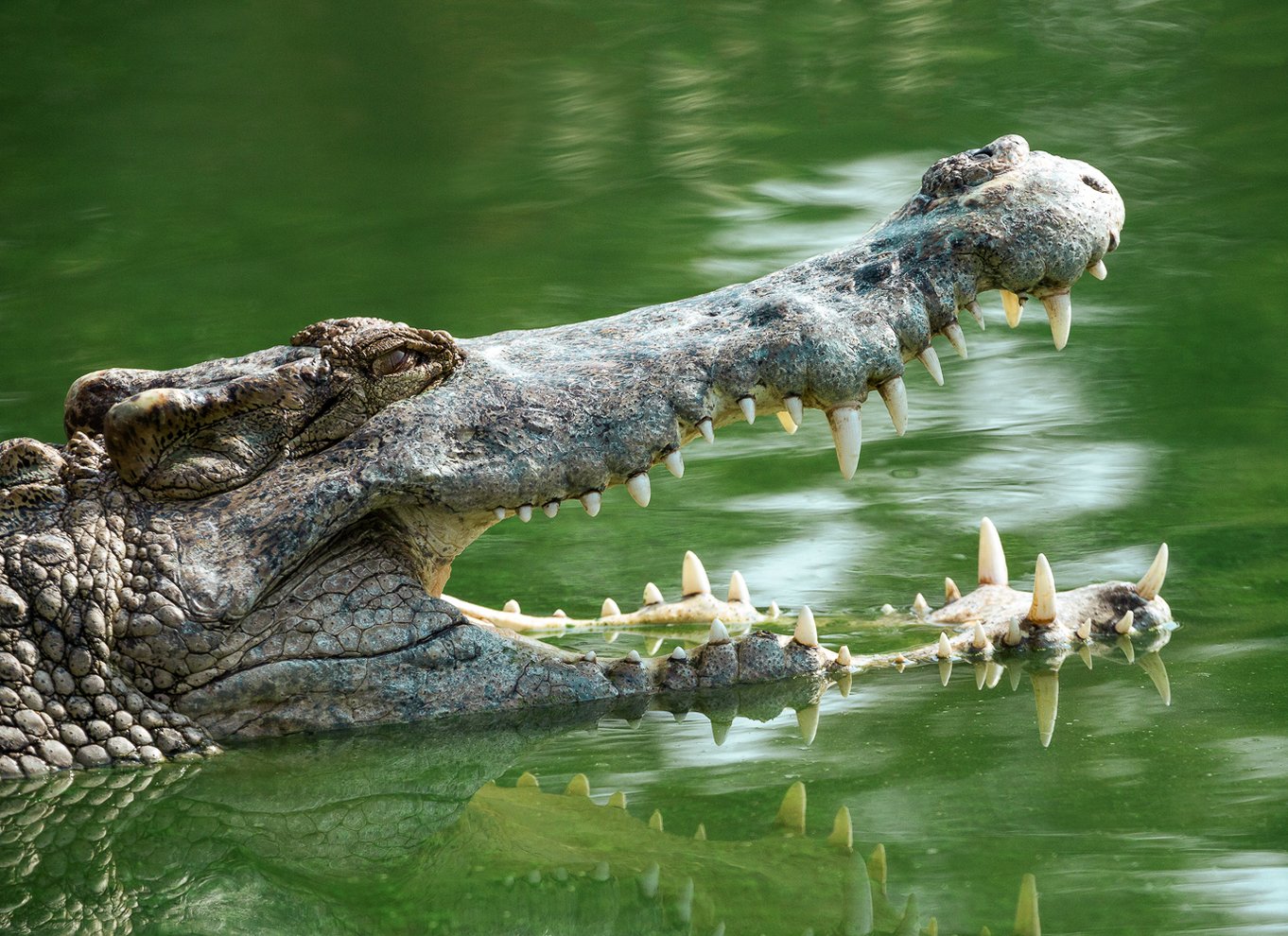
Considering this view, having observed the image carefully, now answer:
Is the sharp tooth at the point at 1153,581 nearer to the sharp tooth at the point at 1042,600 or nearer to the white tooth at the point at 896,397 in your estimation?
the sharp tooth at the point at 1042,600

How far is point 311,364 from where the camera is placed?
13.0ft

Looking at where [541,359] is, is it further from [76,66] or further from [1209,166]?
[76,66]

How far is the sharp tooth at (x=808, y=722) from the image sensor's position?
11.6ft

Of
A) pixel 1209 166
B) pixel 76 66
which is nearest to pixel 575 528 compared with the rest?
pixel 1209 166

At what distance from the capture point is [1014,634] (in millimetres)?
3945

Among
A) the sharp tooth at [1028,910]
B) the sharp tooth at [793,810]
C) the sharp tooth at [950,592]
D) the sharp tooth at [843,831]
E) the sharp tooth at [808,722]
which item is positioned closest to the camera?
the sharp tooth at [1028,910]

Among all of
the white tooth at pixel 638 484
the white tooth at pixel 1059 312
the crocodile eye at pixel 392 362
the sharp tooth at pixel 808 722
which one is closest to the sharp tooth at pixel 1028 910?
the sharp tooth at pixel 808 722

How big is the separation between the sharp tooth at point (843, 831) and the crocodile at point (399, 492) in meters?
0.88

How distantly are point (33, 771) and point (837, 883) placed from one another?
75.6 inches

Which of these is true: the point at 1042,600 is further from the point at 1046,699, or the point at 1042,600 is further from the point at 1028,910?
the point at 1028,910

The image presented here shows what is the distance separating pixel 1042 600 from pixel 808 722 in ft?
2.23

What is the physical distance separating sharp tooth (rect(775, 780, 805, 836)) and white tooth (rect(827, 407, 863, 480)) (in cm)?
87

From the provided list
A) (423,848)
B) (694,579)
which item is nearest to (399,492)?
(423,848)

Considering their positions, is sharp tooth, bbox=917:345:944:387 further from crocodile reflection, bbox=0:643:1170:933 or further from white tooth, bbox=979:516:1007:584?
crocodile reflection, bbox=0:643:1170:933
